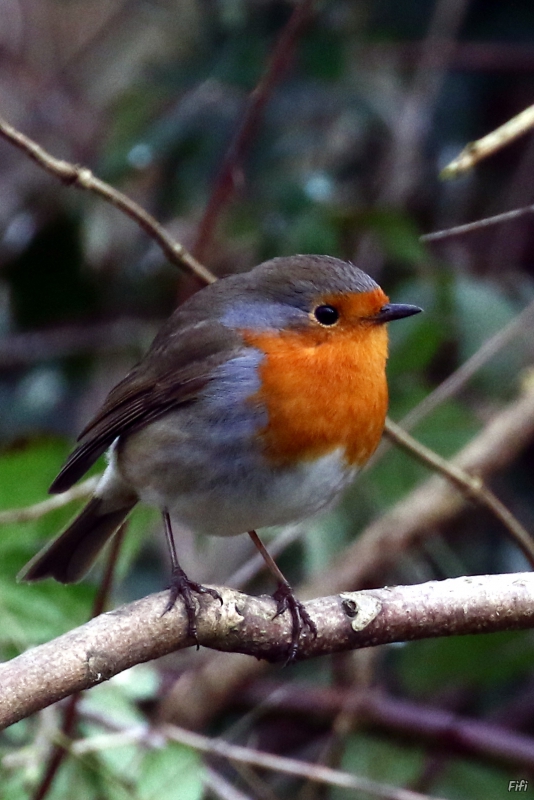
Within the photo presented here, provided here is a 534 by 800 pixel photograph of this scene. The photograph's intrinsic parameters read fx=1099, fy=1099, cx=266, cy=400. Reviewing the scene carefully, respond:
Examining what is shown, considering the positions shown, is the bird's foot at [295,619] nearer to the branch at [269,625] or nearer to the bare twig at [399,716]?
the branch at [269,625]

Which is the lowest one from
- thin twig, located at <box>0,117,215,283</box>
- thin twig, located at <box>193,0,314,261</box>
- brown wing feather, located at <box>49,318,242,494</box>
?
brown wing feather, located at <box>49,318,242,494</box>

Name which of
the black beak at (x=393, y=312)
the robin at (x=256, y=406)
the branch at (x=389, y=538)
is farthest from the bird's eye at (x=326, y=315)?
the branch at (x=389, y=538)

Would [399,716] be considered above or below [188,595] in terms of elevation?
below

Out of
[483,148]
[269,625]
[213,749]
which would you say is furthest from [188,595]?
[483,148]

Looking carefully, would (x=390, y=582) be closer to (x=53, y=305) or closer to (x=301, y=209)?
(x=301, y=209)

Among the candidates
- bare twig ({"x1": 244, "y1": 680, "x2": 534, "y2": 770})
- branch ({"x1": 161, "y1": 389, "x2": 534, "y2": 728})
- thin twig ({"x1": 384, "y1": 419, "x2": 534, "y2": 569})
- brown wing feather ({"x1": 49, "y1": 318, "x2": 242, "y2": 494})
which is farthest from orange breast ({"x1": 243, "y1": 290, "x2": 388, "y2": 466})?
bare twig ({"x1": 244, "y1": 680, "x2": 534, "y2": 770})

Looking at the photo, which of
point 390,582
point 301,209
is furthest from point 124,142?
point 390,582

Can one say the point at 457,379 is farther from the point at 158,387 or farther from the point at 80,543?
the point at 80,543

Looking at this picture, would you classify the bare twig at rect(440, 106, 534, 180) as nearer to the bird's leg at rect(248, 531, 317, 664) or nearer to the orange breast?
the orange breast
